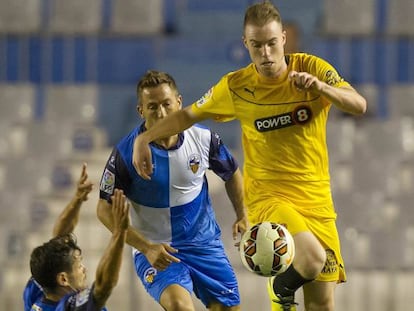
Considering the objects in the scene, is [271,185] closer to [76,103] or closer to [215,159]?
[215,159]

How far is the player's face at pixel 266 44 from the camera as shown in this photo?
549cm

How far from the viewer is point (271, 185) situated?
19.1ft

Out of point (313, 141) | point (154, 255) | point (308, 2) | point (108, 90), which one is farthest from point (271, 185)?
point (308, 2)

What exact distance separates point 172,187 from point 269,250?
2.92 ft

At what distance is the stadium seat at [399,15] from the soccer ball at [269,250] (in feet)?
21.7

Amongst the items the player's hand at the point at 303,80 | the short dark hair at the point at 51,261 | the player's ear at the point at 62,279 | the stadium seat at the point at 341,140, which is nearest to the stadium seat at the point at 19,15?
the stadium seat at the point at 341,140

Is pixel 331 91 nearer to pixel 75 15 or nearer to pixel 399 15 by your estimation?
pixel 399 15

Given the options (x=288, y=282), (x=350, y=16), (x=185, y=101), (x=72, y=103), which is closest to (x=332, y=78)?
(x=288, y=282)

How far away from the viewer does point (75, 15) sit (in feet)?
39.5

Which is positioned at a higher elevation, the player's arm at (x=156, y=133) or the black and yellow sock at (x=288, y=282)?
the player's arm at (x=156, y=133)

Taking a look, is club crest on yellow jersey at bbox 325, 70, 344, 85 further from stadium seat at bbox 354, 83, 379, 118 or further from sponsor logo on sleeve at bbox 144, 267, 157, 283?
stadium seat at bbox 354, 83, 379, 118

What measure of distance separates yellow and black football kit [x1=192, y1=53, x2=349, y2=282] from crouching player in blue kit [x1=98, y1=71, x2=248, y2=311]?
447 millimetres

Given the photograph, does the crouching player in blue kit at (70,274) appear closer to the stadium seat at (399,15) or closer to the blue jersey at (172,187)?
the blue jersey at (172,187)

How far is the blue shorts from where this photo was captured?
6.10 metres
